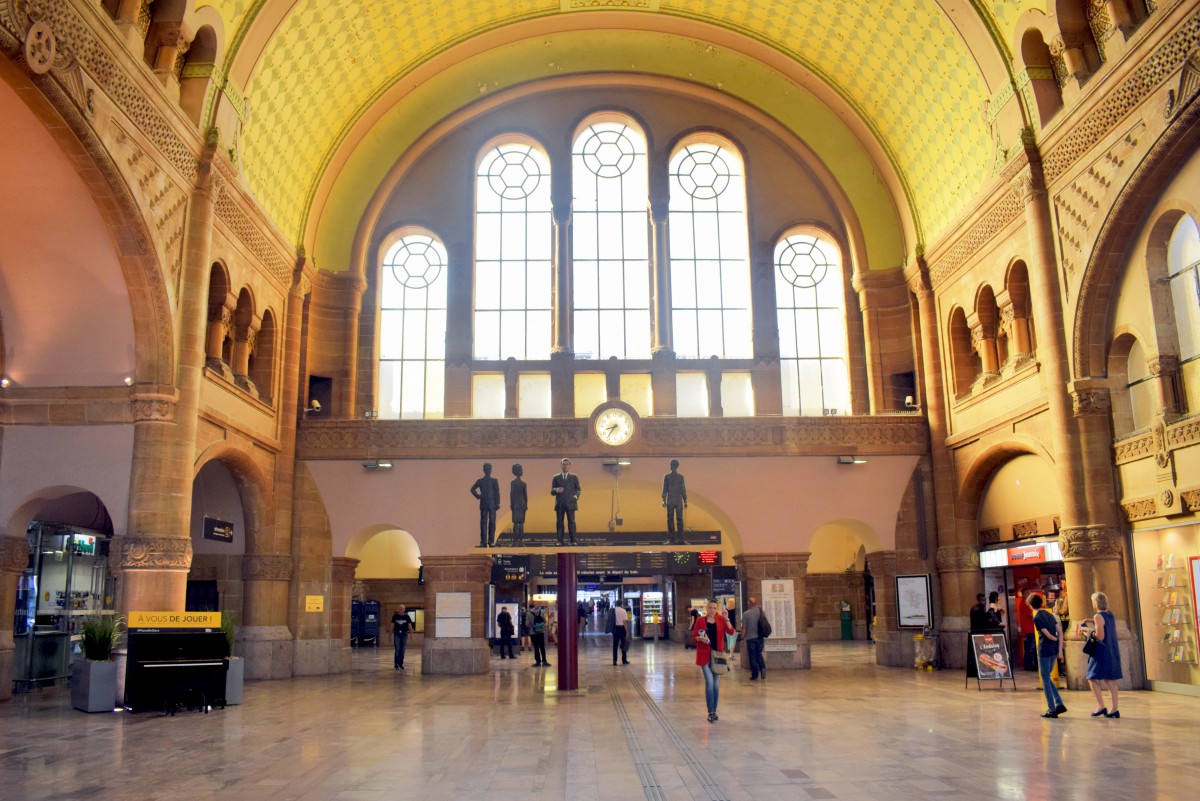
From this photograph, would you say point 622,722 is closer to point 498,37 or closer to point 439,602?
point 439,602

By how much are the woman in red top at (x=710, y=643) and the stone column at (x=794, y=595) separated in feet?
29.2

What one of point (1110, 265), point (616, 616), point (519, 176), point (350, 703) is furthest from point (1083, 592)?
point (519, 176)

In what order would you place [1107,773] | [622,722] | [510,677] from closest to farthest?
[1107,773]
[622,722]
[510,677]

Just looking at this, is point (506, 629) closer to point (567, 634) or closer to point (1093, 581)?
point (567, 634)

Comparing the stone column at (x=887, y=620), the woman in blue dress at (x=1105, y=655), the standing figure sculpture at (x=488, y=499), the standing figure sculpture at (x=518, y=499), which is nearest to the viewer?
the woman in blue dress at (x=1105, y=655)

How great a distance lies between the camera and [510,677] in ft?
67.1

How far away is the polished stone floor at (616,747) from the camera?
8.39 meters

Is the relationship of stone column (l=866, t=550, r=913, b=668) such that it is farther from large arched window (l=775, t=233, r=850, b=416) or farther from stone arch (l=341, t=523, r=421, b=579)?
stone arch (l=341, t=523, r=421, b=579)

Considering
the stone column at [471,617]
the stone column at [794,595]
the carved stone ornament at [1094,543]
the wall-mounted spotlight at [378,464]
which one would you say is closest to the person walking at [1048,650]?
the carved stone ornament at [1094,543]

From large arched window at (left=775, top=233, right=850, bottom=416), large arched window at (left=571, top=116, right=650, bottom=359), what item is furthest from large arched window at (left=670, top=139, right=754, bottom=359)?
large arched window at (left=775, top=233, right=850, bottom=416)

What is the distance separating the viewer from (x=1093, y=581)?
16.5 m

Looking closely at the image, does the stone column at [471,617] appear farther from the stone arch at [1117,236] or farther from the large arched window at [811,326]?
the stone arch at [1117,236]

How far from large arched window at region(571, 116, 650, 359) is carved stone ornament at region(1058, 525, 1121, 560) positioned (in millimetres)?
11927

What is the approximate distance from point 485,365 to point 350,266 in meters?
4.35
